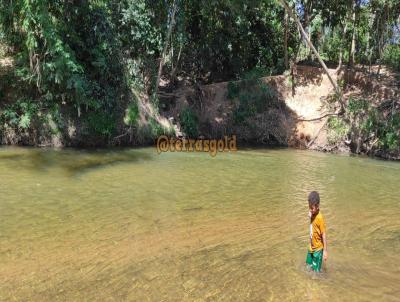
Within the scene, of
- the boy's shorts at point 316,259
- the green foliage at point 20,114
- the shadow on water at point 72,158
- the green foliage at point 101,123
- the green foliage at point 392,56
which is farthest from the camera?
the green foliage at point 392,56

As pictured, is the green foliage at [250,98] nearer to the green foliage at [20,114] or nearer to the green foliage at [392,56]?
the green foliage at [392,56]

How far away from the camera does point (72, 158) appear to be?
43.5ft

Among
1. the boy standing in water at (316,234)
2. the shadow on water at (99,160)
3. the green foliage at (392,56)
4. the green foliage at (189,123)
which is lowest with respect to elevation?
Answer: the boy standing in water at (316,234)

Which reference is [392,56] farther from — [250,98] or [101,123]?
[101,123]

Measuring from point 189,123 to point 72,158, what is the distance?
20.2 ft

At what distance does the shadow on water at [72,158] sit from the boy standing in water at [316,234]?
707 centimetres

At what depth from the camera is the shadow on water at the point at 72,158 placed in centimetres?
1186

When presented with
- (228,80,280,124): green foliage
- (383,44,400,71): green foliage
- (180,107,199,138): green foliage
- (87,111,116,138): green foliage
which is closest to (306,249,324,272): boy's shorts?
(87,111,116,138): green foliage

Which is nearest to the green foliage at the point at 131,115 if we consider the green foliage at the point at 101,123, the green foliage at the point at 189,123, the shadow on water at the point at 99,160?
the green foliage at the point at 101,123

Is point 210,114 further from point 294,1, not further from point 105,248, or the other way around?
point 105,248

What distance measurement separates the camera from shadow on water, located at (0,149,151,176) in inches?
467

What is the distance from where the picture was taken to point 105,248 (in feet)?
21.2

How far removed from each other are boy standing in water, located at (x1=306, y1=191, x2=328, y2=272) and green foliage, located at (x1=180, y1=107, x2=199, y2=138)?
42.1ft

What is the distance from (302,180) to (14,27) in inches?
399
